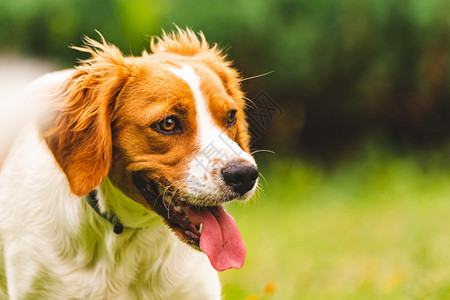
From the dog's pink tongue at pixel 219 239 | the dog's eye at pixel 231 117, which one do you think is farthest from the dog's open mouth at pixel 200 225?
the dog's eye at pixel 231 117

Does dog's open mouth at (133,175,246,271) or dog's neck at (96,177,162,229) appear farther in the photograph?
dog's neck at (96,177,162,229)

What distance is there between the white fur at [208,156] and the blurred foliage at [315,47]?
4397 mm

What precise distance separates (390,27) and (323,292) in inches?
169

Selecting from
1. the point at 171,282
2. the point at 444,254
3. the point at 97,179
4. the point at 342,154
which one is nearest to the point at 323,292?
the point at 444,254

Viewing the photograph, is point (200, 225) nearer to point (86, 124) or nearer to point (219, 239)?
point (219, 239)

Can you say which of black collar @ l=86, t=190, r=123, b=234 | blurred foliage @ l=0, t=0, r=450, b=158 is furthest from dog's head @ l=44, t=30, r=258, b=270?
blurred foliage @ l=0, t=0, r=450, b=158

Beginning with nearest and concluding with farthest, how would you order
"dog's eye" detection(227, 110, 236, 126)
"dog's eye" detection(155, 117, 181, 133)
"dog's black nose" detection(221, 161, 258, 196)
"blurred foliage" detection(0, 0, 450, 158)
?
"dog's black nose" detection(221, 161, 258, 196) → "dog's eye" detection(155, 117, 181, 133) → "dog's eye" detection(227, 110, 236, 126) → "blurred foliage" detection(0, 0, 450, 158)

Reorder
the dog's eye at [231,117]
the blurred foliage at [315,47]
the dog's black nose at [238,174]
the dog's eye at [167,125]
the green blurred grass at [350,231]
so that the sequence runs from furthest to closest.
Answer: the blurred foliage at [315,47] < the green blurred grass at [350,231] < the dog's eye at [231,117] < the dog's eye at [167,125] < the dog's black nose at [238,174]

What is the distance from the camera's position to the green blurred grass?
201 inches

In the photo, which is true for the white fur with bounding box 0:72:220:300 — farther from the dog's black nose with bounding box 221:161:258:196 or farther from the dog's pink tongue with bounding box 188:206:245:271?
the dog's black nose with bounding box 221:161:258:196

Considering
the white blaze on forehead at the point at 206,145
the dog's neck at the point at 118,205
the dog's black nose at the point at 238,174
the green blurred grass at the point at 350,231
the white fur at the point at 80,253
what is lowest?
the green blurred grass at the point at 350,231

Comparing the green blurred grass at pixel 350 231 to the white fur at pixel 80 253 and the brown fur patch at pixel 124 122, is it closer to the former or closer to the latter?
the white fur at pixel 80 253

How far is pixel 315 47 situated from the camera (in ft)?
27.5

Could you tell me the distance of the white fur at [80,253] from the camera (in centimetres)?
357
